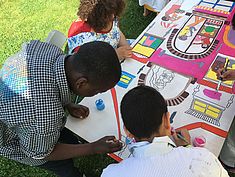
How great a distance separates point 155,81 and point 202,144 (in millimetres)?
475

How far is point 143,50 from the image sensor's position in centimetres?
184

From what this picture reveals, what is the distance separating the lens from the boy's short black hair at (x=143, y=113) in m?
1.09

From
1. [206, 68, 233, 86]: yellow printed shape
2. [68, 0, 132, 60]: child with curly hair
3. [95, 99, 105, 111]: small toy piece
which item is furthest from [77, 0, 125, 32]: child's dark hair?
[206, 68, 233, 86]: yellow printed shape

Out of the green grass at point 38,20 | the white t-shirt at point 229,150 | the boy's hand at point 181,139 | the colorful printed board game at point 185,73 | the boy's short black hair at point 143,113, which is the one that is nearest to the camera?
the boy's short black hair at point 143,113

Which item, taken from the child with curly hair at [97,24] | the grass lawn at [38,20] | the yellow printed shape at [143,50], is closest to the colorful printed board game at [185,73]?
the yellow printed shape at [143,50]

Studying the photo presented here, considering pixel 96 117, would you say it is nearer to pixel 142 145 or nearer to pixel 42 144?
pixel 42 144

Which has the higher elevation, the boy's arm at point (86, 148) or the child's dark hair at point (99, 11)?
the child's dark hair at point (99, 11)

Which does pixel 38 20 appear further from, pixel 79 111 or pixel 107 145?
pixel 107 145

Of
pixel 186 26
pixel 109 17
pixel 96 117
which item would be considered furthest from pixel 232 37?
pixel 96 117

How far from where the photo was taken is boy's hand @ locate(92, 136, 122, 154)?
4.40ft

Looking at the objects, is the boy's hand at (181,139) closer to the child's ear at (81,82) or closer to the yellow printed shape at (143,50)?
the child's ear at (81,82)

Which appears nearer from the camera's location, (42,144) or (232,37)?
(42,144)

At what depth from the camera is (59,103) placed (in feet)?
3.96

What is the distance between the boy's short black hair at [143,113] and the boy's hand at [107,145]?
250 mm
